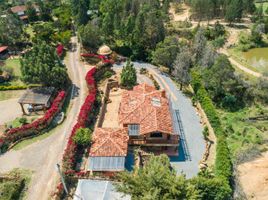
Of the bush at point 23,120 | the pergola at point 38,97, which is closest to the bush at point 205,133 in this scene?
the pergola at point 38,97

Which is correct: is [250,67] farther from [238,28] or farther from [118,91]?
[118,91]

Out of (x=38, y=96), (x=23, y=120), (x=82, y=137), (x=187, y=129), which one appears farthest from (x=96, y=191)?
(x=38, y=96)

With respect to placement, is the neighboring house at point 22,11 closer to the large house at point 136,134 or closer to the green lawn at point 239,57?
the green lawn at point 239,57

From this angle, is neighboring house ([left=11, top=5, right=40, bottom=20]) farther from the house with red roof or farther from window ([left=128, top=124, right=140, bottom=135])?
window ([left=128, top=124, right=140, bottom=135])

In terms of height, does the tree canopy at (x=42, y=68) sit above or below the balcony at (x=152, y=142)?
above

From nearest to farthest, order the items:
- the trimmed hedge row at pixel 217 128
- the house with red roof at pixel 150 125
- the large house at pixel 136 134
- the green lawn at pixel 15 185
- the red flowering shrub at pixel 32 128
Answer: the green lawn at pixel 15 185 → the trimmed hedge row at pixel 217 128 → the large house at pixel 136 134 → the house with red roof at pixel 150 125 → the red flowering shrub at pixel 32 128

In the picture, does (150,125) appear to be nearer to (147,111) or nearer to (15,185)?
(147,111)
